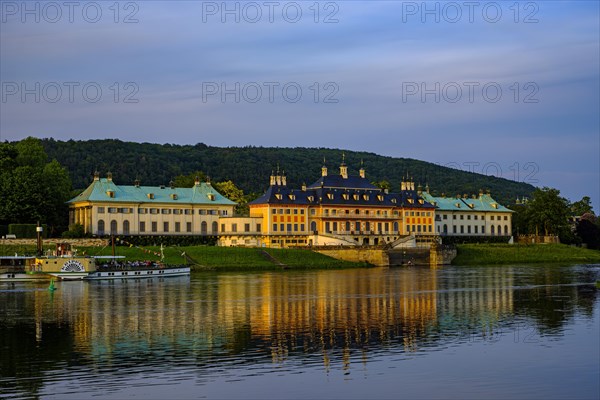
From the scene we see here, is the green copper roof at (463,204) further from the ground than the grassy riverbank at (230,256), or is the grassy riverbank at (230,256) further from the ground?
the green copper roof at (463,204)

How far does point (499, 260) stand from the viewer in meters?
126

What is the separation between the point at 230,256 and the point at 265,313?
54.1 m

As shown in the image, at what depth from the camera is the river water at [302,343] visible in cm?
3111

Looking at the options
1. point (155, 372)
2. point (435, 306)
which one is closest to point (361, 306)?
point (435, 306)

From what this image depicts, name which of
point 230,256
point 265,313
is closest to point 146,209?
point 230,256

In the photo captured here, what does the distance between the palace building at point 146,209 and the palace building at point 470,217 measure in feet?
124

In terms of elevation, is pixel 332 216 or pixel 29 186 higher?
pixel 29 186

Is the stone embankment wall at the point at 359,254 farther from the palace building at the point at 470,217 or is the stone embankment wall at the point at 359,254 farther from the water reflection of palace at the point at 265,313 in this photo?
the water reflection of palace at the point at 265,313

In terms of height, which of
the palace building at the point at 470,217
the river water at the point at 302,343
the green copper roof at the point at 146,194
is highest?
the green copper roof at the point at 146,194

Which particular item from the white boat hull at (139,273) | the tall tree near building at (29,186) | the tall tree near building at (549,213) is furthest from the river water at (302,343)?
the tall tree near building at (549,213)

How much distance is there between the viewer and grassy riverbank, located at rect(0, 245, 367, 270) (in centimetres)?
10225

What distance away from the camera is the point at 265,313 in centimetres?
5303

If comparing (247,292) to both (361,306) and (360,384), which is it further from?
(360,384)

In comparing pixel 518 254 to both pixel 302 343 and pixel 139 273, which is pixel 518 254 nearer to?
pixel 139 273
